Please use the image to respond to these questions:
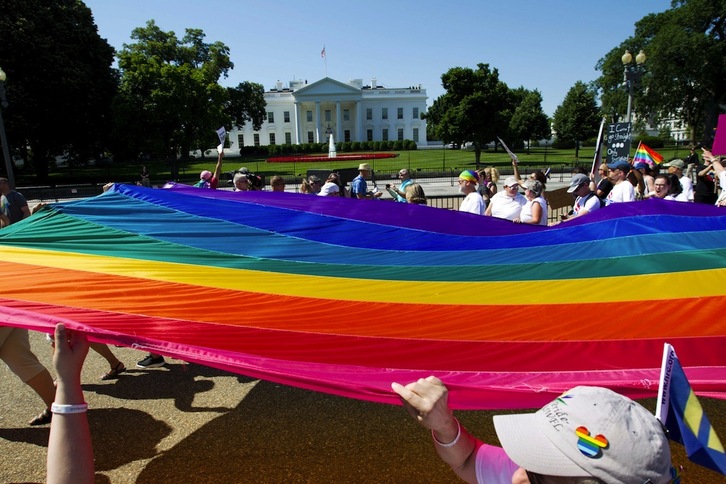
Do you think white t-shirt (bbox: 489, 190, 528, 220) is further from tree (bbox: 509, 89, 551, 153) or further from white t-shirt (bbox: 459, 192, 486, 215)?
tree (bbox: 509, 89, 551, 153)

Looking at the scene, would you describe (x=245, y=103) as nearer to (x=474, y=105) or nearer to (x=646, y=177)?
(x=474, y=105)

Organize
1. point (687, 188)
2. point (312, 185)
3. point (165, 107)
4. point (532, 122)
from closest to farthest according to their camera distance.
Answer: point (687, 188) < point (312, 185) < point (165, 107) < point (532, 122)

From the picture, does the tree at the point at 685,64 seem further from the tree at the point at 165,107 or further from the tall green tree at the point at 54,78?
the tall green tree at the point at 54,78

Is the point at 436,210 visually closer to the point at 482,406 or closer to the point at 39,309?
the point at 482,406

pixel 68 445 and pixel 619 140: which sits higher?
pixel 619 140

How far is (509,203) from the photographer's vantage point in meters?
6.95

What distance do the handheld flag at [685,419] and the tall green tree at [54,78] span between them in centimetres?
3954

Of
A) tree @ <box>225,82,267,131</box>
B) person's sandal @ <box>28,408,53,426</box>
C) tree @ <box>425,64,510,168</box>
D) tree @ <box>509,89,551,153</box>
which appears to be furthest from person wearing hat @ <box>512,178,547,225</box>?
tree @ <box>225,82,267,131</box>

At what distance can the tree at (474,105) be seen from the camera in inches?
1769

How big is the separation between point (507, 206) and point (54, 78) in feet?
127

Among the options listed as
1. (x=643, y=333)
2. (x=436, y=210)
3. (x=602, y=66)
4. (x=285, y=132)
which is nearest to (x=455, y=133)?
(x=602, y=66)

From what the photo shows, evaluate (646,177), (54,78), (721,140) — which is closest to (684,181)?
(646,177)

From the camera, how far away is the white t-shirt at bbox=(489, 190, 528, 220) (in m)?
6.86

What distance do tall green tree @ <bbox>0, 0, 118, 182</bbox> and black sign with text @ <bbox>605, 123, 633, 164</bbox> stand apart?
119 feet
